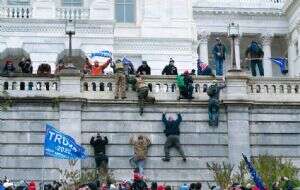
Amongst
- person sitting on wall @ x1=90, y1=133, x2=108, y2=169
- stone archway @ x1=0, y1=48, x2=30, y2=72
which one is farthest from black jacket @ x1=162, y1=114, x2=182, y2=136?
stone archway @ x1=0, y1=48, x2=30, y2=72

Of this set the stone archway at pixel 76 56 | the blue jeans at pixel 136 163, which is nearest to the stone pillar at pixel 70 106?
the blue jeans at pixel 136 163

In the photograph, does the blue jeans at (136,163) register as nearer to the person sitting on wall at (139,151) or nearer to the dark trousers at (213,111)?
the person sitting on wall at (139,151)

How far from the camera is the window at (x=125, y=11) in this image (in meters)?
53.0

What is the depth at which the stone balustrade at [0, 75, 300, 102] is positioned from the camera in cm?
3631

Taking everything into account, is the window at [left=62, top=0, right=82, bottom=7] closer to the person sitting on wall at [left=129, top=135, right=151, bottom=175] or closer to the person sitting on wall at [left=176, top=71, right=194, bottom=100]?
the person sitting on wall at [left=176, top=71, right=194, bottom=100]

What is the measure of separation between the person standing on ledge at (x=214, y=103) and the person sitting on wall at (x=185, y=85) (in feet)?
2.49

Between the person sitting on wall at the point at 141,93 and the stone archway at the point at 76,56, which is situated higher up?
the stone archway at the point at 76,56

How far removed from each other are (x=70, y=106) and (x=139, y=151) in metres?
3.32

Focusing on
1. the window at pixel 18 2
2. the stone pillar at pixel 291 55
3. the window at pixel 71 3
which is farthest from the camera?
the stone pillar at pixel 291 55

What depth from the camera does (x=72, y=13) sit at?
166ft

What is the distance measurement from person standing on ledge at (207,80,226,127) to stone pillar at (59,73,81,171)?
5313 millimetres

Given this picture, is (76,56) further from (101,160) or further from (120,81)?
(101,160)

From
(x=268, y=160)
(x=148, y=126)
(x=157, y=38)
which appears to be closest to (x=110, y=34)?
(x=157, y=38)

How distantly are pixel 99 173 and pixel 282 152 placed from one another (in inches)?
306
